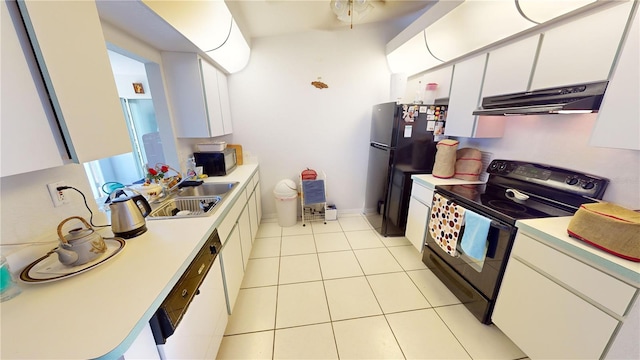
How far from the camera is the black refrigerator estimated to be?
2367mm

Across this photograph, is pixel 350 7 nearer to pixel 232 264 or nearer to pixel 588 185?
pixel 588 185

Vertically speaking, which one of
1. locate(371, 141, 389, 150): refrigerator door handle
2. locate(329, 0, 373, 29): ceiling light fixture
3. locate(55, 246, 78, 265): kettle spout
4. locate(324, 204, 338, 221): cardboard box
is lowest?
locate(324, 204, 338, 221): cardboard box

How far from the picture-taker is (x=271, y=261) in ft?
7.61

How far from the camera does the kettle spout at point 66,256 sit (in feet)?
2.70

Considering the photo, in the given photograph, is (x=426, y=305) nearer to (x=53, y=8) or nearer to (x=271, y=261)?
(x=271, y=261)

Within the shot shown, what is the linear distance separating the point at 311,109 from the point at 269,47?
0.92 m

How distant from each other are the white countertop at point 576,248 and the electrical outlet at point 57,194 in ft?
8.21

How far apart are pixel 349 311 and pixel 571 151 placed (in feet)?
6.67

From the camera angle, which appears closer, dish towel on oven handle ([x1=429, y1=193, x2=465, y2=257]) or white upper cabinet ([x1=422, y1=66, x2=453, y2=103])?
dish towel on oven handle ([x1=429, y1=193, x2=465, y2=257])

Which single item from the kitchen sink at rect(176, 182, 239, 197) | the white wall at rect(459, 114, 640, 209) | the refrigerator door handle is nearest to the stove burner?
the white wall at rect(459, 114, 640, 209)

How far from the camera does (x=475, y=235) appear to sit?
60.2 inches

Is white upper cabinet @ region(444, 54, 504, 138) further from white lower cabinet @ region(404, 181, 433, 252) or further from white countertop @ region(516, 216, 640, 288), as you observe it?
white countertop @ region(516, 216, 640, 288)

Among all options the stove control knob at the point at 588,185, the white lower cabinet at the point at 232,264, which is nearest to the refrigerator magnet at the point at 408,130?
the stove control knob at the point at 588,185

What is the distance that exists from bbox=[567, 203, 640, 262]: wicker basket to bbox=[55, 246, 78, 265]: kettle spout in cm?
229
